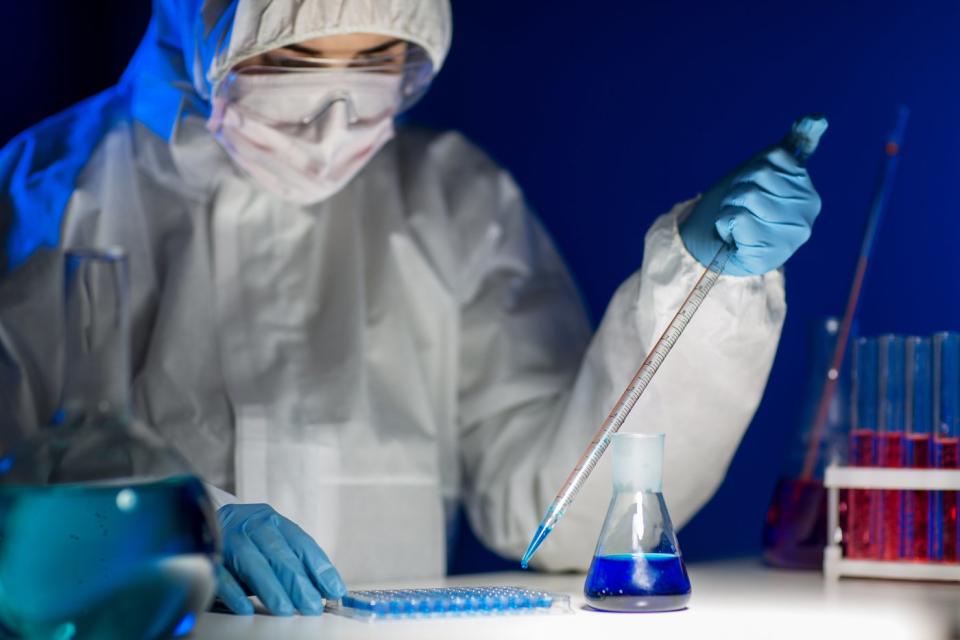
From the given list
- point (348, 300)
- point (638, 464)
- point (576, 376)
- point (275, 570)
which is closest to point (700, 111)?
point (576, 376)

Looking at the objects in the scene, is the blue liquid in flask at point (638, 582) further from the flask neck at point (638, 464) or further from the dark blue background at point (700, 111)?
the dark blue background at point (700, 111)

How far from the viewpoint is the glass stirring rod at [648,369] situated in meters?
1.16

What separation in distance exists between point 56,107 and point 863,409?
1.51 metres

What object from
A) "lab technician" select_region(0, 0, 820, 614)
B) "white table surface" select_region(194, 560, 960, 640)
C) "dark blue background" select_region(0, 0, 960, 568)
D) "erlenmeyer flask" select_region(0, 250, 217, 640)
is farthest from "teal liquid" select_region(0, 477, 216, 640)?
"dark blue background" select_region(0, 0, 960, 568)

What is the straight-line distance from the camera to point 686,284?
1.39 m

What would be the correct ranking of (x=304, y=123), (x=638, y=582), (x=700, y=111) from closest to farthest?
(x=638, y=582) → (x=304, y=123) → (x=700, y=111)

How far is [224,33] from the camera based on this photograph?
4.95 feet

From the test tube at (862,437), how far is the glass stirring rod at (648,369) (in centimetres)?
36

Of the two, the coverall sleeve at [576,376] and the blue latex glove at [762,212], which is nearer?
the blue latex glove at [762,212]

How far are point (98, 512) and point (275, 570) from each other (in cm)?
36

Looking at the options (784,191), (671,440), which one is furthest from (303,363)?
(784,191)

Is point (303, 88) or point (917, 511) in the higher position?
point (303, 88)

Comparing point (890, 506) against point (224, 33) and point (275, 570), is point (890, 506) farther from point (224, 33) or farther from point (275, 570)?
point (224, 33)

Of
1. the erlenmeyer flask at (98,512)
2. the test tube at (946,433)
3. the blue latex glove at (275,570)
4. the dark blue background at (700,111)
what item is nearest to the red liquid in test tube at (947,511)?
the test tube at (946,433)
